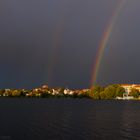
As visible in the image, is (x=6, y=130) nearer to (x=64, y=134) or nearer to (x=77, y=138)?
(x=64, y=134)

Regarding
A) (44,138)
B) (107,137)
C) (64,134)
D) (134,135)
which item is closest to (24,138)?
(44,138)

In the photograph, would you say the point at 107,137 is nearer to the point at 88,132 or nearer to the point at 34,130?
the point at 88,132

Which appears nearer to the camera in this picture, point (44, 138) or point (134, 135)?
point (44, 138)

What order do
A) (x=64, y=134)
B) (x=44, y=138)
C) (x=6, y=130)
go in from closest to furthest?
(x=44, y=138) < (x=64, y=134) < (x=6, y=130)

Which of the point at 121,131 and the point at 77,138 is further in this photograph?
the point at 121,131

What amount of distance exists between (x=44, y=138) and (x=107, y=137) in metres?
9.06

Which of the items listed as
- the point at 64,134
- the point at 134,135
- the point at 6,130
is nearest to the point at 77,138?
the point at 64,134

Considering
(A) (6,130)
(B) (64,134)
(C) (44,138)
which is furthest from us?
(A) (6,130)

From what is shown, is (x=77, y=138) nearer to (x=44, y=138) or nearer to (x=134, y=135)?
(x=44, y=138)

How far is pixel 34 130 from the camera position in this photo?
5594cm

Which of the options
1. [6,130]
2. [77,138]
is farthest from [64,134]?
[6,130]

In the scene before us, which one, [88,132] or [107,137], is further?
[88,132]

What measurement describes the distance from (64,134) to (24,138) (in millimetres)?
7126

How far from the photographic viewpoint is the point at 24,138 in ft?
154
